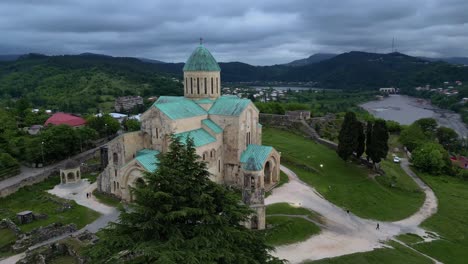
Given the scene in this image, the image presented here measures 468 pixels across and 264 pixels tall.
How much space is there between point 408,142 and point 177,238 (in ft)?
205

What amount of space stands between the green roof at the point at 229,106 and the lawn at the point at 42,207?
1634 centimetres

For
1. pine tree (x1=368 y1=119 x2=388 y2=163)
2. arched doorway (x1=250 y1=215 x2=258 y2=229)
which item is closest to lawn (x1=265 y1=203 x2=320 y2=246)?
arched doorway (x1=250 y1=215 x2=258 y2=229)

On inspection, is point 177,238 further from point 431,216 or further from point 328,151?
point 328,151

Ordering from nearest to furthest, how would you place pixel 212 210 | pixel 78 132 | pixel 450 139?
pixel 212 210
pixel 78 132
pixel 450 139

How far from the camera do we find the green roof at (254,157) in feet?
114

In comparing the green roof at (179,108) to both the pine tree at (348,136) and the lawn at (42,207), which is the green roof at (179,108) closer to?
the lawn at (42,207)

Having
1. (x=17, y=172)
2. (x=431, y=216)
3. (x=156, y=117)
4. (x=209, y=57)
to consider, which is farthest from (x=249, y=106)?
(x=17, y=172)

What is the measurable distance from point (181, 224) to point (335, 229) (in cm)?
2101

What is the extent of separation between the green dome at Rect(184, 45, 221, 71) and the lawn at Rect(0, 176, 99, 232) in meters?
19.0

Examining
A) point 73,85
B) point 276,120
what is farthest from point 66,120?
point 73,85

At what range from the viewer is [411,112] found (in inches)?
5659

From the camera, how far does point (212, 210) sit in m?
13.0

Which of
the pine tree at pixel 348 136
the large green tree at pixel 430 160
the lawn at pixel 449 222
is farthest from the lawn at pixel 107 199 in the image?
the large green tree at pixel 430 160

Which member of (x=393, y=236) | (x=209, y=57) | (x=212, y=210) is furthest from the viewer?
(x=209, y=57)
